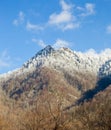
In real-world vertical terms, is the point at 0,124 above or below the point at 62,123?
above

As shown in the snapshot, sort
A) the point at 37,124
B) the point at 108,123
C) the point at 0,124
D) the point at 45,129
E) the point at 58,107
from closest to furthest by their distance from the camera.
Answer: the point at 58,107 → the point at 108,123 → the point at 37,124 → the point at 45,129 → the point at 0,124

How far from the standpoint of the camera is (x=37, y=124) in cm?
5009

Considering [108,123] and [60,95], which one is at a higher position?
[60,95]

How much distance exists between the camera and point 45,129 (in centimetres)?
6556

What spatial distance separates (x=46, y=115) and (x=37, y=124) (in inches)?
102

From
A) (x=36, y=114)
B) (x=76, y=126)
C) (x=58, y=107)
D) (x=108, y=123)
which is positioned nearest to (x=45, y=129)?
(x=36, y=114)

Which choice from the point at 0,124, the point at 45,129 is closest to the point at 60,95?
the point at 45,129

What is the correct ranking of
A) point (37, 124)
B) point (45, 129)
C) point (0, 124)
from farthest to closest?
point (0, 124)
point (45, 129)
point (37, 124)

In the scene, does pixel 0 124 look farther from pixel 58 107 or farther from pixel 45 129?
pixel 58 107

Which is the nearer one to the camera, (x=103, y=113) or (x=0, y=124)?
(x=103, y=113)

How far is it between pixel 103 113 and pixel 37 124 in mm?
9640

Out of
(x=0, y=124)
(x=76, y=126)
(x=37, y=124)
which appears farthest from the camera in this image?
(x=76, y=126)

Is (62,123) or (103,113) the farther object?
(103,113)

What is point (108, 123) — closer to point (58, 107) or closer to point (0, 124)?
point (58, 107)
